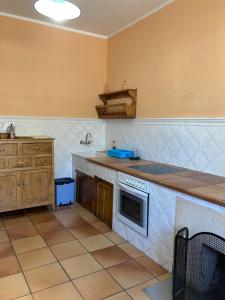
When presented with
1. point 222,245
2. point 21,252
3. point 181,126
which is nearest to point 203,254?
point 222,245

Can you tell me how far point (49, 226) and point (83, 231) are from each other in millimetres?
445

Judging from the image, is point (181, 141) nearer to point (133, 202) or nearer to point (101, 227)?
point (133, 202)

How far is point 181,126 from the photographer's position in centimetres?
274

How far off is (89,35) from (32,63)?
1.04 metres

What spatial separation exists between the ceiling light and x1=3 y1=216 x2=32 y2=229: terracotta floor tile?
2350 mm

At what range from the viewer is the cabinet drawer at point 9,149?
305 cm

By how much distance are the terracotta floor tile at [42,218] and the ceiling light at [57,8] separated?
233 centimetres

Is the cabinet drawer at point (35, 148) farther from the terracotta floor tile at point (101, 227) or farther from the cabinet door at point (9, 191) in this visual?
the terracotta floor tile at point (101, 227)

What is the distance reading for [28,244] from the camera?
8.38 feet

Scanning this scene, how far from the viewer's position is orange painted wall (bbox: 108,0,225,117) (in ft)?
7.75

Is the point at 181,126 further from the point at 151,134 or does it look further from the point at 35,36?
the point at 35,36

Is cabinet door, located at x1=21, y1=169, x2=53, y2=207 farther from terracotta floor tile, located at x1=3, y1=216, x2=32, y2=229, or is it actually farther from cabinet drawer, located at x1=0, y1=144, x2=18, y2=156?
cabinet drawer, located at x1=0, y1=144, x2=18, y2=156

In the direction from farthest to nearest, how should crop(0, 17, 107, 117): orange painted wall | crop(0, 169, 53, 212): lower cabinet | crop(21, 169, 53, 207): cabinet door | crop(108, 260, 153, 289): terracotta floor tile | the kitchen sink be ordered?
crop(0, 17, 107, 117): orange painted wall, crop(21, 169, 53, 207): cabinet door, crop(0, 169, 53, 212): lower cabinet, the kitchen sink, crop(108, 260, 153, 289): terracotta floor tile

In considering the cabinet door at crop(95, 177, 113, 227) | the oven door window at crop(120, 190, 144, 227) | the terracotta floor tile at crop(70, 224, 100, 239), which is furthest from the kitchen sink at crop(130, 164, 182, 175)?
the terracotta floor tile at crop(70, 224, 100, 239)
